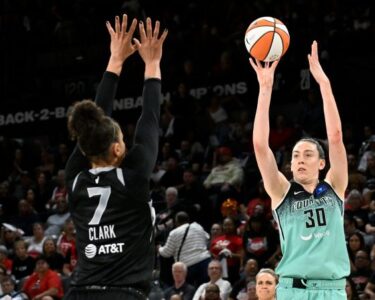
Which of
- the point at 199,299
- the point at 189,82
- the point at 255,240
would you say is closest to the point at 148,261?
the point at 199,299

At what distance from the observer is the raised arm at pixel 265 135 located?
24.1 feet

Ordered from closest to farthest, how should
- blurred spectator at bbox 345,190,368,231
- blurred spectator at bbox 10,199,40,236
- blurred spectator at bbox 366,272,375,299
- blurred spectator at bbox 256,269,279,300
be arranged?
blurred spectator at bbox 256,269,279,300
blurred spectator at bbox 366,272,375,299
blurred spectator at bbox 345,190,368,231
blurred spectator at bbox 10,199,40,236

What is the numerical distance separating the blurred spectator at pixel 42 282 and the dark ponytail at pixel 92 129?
1107cm

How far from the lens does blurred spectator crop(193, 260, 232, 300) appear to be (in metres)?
14.5

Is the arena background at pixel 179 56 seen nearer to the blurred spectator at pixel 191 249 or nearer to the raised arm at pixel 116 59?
the blurred spectator at pixel 191 249

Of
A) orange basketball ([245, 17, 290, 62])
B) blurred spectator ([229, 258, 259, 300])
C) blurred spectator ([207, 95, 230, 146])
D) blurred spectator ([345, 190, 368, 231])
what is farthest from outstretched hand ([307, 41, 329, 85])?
blurred spectator ([207, 95, 230, 146])

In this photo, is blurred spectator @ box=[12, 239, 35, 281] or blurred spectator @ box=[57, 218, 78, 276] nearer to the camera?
blurred spectator @ box=[57, 218, 78, 276]

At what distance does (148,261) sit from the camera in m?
5.34

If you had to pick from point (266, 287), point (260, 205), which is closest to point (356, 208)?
point (260, 205)

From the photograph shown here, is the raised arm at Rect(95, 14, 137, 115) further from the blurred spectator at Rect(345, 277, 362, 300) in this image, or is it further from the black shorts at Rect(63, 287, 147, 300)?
the blurred spectator at Rect(345, 277, 362, 300)

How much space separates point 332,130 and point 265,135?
48 cm

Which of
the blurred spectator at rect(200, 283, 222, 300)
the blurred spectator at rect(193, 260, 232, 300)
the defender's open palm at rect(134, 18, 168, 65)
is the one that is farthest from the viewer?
the blurred spectator at rect(193, 260, 232, 300)

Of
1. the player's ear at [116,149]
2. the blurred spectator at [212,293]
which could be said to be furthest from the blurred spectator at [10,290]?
the player's ear at [116,149]

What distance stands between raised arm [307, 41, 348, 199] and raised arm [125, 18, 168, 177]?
1.86 metres
